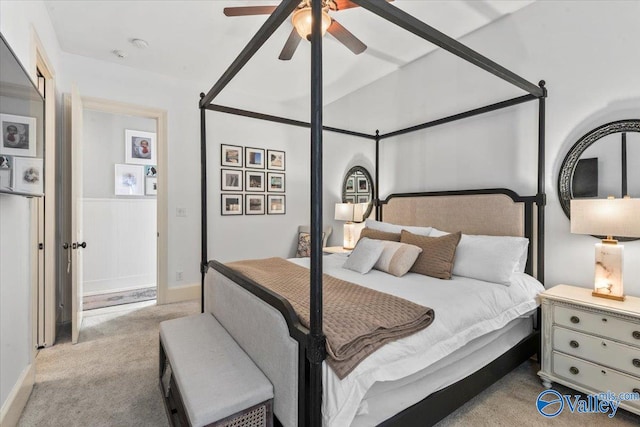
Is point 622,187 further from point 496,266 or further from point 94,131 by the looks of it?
point 94,131

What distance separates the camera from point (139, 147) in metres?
4.75

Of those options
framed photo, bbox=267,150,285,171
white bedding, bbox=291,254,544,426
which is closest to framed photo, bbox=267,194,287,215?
framed photo, bbox=267,150,285,171

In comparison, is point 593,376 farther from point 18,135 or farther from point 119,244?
point 119,244

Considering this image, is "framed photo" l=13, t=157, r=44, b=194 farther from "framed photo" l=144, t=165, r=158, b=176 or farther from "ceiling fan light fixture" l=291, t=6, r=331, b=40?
"framed photo" l=144, t=165, r=158, b=176

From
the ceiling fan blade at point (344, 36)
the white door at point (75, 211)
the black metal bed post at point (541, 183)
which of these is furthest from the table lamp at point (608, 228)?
the white door at point (75, 211)

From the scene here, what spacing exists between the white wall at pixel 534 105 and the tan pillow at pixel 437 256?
2.62 feet

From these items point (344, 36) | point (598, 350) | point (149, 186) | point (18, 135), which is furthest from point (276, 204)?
point (598, 350)

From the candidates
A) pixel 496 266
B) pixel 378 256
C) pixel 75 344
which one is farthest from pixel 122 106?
pixel 496 266

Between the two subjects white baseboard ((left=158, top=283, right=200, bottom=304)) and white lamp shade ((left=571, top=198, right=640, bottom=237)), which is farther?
white baseboard ((left=158, top=283, right=200, bottom=304))

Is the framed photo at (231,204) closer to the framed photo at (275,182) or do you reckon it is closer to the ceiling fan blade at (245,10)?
the framed photo at (275,182)

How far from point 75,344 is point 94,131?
10.1ft

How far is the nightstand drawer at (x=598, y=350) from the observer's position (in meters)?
1.73

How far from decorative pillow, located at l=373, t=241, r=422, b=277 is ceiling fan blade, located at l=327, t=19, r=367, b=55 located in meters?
1.62

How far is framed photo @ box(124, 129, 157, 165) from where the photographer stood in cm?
464
